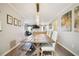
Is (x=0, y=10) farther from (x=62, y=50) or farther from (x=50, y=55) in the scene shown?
(x=62, y=50)

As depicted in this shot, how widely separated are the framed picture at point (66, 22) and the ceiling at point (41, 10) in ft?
0.49

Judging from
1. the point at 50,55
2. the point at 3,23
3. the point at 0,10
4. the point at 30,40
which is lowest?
the point at 50,55

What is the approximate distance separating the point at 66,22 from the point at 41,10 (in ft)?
1.50

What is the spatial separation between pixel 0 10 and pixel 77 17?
1213 mm

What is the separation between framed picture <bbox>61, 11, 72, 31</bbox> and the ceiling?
15 cm

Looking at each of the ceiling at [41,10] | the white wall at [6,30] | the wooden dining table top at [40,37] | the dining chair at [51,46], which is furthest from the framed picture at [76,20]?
the white wall at [6,30]

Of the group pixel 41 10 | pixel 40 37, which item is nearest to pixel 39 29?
pixel 40 37

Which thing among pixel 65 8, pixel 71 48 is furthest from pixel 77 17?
pixel 71 48

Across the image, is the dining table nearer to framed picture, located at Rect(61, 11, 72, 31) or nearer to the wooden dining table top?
the wooden dining table top

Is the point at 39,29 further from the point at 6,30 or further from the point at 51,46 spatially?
the point at 6,30

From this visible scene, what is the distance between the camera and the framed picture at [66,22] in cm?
187

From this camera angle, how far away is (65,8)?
5.91 feet

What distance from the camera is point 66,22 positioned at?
1.89 meters

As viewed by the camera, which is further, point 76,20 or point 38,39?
point 38,39
